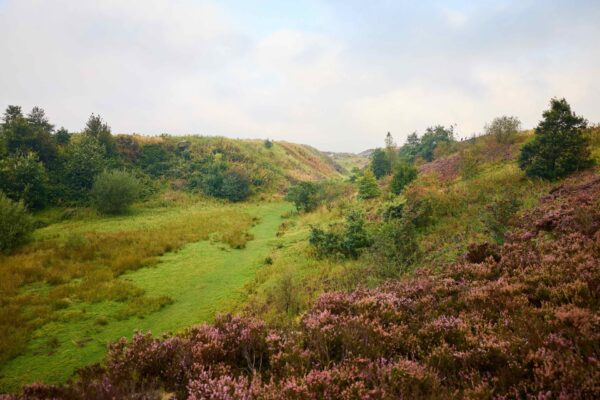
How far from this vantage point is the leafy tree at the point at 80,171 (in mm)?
29828

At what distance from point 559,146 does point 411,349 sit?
16752 millimetres

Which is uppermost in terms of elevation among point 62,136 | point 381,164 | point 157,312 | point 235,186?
point 62,136

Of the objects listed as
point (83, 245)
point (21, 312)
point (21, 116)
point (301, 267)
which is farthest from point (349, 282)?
point (21, 116)

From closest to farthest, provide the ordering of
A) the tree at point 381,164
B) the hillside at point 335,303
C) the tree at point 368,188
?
the hillside at point 335,303 → the tree at point 368,188 → the tree at point 381,164

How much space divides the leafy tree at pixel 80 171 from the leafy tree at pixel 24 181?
2.49m

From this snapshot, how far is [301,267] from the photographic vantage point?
13195 millimetres

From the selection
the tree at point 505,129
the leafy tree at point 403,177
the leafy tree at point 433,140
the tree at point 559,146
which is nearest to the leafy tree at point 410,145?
the leafy tree at point 433,140

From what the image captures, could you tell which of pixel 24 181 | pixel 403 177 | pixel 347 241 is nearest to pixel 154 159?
pixel 24 181

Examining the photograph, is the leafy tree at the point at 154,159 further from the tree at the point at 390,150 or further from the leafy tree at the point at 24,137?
the tree at the point at 390,150

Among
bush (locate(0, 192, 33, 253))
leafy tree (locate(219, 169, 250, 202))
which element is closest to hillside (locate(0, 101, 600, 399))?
bush (locate(0, 192, 33, 253))

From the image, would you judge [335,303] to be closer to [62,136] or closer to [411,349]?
[411,349]

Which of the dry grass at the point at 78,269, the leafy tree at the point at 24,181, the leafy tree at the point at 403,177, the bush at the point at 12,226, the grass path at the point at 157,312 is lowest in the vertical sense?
the grass path at the point at 157,312

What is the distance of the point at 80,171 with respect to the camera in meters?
30.9

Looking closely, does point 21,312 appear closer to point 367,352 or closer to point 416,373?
point 367,352
